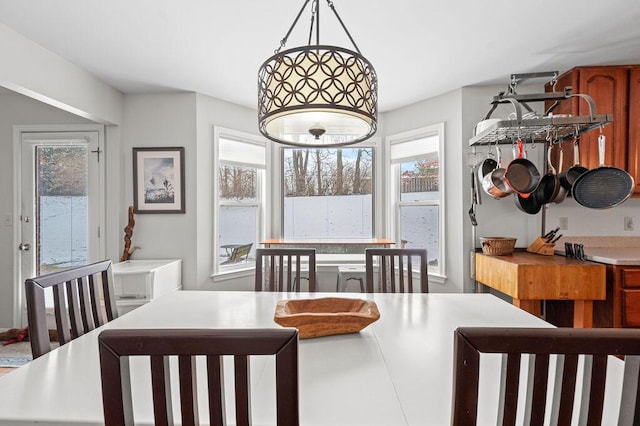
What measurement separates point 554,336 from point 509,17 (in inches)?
84.7

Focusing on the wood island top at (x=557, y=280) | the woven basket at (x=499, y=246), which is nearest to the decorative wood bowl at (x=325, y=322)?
the wood island top at (x=557, y=280)

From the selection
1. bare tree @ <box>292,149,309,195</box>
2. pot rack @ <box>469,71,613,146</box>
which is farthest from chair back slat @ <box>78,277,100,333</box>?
bare tree @ <box>292,149,309,195</box>

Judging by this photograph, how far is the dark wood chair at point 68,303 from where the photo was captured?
1152 mm

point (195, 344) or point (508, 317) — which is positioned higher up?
point (195, 344)

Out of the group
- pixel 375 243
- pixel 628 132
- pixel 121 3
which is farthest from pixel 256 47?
pixel 628 132

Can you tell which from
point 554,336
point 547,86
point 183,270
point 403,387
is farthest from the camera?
point 183,270

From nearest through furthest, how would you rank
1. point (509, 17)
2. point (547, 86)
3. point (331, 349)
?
point (331, 349), point (509, 17), point (547, 86)

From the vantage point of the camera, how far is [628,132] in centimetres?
262

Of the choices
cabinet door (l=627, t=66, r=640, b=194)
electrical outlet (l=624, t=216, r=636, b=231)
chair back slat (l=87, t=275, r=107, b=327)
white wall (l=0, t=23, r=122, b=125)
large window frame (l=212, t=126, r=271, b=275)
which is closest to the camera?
chair back slat (l=87, t=275, r=107, b=327)

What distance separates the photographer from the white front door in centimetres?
319

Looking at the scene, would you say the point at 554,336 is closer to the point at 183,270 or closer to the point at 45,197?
the point at 183,270

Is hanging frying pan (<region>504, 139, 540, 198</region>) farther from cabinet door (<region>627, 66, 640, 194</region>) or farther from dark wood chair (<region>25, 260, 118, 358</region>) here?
dark wood chair (<region>25, 260, 118, 358</region>)

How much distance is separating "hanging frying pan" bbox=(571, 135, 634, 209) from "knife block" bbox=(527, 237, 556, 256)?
1.05 metres

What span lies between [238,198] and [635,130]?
11.5ft
